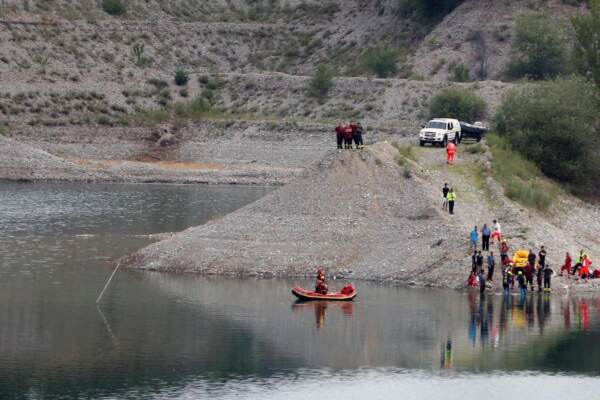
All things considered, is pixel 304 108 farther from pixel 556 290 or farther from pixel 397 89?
pixel 556 290

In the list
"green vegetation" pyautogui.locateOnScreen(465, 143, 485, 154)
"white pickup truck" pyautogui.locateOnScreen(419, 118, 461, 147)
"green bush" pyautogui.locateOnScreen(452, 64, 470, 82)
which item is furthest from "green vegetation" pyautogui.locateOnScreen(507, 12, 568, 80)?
"green vegetation" pyautogui.locateOnScreen(465, 143, 485, 154)

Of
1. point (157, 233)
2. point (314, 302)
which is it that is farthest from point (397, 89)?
point (314, 302)

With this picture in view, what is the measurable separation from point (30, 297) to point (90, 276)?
5408 mm

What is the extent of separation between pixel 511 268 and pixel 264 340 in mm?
14030

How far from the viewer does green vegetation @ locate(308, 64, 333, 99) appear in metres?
134

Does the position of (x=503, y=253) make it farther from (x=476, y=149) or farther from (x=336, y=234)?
(x=476, y=149)

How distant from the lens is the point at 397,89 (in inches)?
5069

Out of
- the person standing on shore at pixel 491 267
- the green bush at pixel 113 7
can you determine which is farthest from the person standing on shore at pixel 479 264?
the green bush at pixel 113 7

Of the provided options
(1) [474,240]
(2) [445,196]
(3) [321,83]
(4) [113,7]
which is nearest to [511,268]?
(1) [474,240]

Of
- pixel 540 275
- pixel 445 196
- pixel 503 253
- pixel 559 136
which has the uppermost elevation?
pixel 559 136

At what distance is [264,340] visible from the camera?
56281 millimetres

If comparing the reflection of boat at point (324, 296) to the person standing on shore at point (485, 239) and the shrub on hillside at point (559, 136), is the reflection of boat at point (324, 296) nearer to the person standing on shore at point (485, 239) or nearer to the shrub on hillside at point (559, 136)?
the person standing on shore at point (485, 239)

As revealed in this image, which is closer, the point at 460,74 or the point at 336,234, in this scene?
the point at 336,234

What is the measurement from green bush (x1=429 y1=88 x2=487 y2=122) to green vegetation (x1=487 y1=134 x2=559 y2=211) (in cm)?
2978
